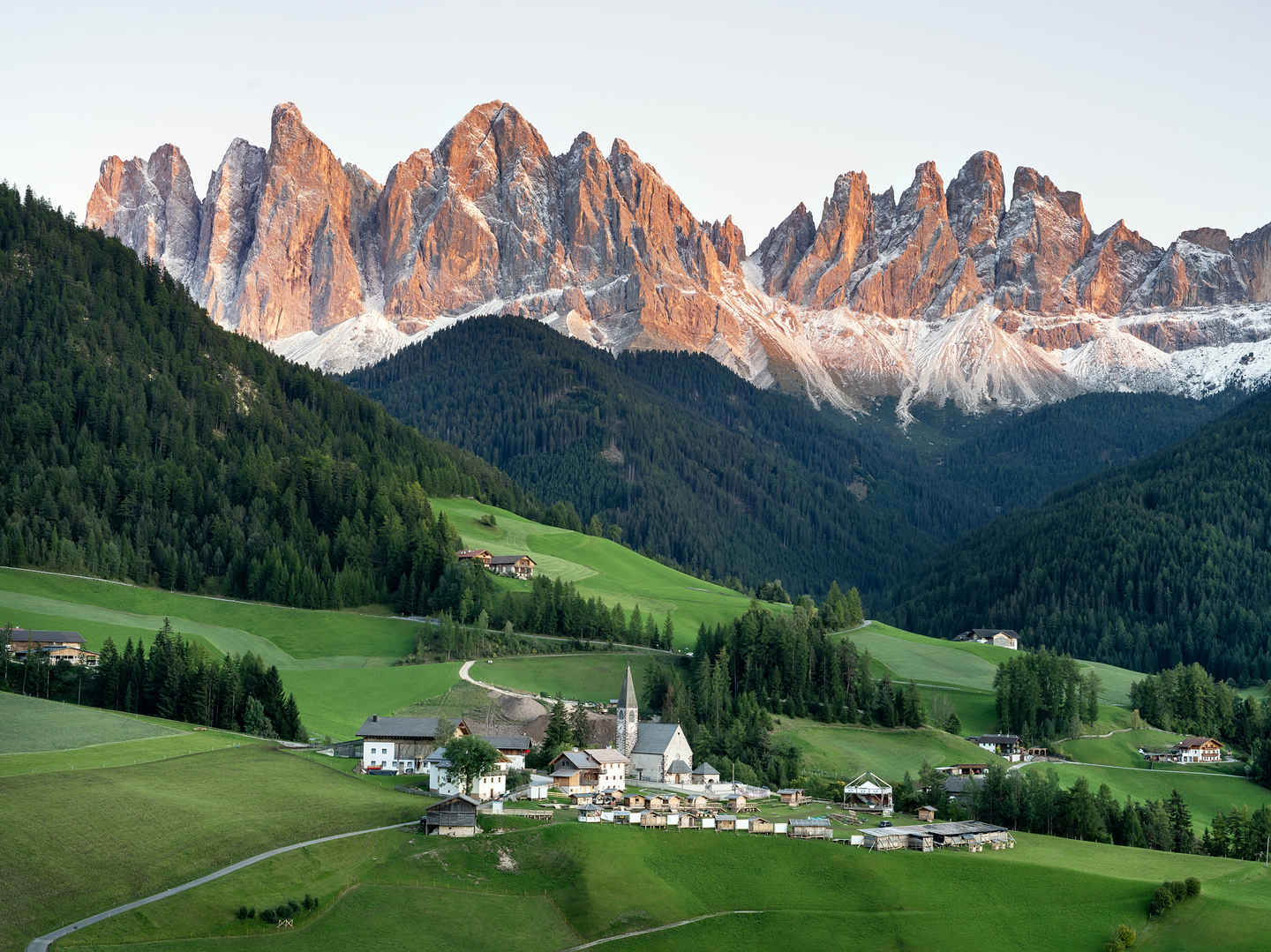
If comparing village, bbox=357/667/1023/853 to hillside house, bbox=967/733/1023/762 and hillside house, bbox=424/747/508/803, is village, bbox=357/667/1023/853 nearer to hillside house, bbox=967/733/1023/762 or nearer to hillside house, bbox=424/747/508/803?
hillside house, bbox=424/747/508/803

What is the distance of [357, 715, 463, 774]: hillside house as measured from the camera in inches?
4737

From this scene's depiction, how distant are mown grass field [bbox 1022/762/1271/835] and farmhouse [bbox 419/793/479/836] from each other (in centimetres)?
5988

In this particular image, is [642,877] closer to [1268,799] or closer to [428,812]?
[428,812]

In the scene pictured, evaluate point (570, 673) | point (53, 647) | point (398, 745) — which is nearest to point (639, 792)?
point (398, 745)

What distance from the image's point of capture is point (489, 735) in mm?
127438

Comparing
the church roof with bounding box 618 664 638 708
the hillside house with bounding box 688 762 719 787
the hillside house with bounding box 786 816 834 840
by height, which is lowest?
the hillside house with bounding box 786 816 834 840

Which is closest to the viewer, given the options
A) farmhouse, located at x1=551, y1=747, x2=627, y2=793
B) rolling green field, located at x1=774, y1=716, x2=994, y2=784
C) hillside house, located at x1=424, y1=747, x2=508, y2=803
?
hillside house, located at x1=424, y1=747, x2=508, y2=803

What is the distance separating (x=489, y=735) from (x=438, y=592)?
6060cm

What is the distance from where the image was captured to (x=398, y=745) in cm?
12144

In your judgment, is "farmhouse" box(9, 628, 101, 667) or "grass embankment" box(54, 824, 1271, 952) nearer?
"grass embankment" box(54, 824, 1271, 952)

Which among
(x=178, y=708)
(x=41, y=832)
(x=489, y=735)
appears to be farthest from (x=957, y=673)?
(x=41, y=832)

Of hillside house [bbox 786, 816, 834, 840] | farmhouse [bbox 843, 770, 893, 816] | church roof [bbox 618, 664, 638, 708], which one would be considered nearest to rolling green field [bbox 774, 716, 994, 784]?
farmhouse [bbox 843, 770, 893, 816]

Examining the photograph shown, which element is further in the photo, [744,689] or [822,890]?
[744,689]

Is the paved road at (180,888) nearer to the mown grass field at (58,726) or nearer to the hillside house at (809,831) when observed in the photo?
the hillside house at (809,831)
